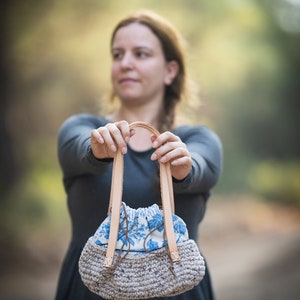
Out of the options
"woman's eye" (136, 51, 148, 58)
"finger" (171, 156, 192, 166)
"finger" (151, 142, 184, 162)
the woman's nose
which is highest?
"woman's eye" (136, 51, 148, 58)

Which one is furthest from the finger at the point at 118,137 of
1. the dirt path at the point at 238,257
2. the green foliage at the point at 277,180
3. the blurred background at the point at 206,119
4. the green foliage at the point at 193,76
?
the green foliage at the point at 277,180

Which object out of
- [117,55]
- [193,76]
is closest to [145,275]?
[117,55]

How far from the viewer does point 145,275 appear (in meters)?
1.38

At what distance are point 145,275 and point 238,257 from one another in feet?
14.3

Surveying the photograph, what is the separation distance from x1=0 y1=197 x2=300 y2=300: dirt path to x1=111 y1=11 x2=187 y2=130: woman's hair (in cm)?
297

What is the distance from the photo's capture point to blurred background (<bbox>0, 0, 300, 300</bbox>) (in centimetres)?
498

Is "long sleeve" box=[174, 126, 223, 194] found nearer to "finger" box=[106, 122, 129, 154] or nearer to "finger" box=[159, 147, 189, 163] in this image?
"finger" box=[159, 147, 189, 163]

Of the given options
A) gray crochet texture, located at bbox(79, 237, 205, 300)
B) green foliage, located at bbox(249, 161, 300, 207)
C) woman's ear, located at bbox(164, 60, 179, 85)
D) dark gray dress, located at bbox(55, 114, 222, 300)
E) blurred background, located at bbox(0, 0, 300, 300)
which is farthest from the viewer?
green foliage, located at bbox(249, 161, 300, 207)

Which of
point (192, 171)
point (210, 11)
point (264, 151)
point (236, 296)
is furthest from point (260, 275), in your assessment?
point (192, 171)

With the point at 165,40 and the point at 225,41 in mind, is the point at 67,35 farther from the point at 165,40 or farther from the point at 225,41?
the point at 165,40

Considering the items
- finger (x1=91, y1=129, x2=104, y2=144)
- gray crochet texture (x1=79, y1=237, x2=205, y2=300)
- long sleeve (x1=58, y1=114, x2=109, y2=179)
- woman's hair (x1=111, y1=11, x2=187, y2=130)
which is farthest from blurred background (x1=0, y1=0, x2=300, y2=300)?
gray crochet texture (x1=79, y1=237, x2=205, y2=300)

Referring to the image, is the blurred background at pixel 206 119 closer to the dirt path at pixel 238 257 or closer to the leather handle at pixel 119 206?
the dirt path at pixel 238 257

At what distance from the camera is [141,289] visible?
137cm

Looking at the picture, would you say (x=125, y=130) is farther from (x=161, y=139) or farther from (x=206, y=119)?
(x=206, y=119)
